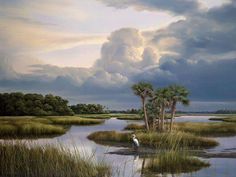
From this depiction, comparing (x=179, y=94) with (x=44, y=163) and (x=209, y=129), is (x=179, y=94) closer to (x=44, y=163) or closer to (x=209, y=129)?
(x=209, y=129)

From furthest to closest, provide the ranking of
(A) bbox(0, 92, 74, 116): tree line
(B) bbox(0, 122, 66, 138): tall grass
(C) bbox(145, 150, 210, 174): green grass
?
(A) bbox(0, 92, 74, 116): tree line, (B) bbox(0, 122, 66, 138): tall grass, (C) bbox(145, 150, 210, 174): green grass

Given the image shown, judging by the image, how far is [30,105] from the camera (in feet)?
284

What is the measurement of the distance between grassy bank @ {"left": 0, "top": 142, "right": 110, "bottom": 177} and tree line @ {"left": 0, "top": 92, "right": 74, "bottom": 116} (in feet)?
206

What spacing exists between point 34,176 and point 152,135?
23.3 metres

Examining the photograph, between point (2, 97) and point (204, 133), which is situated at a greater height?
point (2, 97)

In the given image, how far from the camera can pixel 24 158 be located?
19.9 m

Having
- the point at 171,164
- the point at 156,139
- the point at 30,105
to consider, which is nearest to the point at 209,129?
the point at 156,139

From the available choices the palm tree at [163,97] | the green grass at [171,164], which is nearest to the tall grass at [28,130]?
the palm tree at [163,97]

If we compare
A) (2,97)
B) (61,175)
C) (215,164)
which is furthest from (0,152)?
(2,97)

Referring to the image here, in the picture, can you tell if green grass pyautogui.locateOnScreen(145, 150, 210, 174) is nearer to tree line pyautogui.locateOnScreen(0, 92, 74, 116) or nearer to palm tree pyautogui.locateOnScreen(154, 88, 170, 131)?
palm tree pyautogui.locateOnScreen(154, 88, 170, 131)

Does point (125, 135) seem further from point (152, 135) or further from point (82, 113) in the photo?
point (82, 113)

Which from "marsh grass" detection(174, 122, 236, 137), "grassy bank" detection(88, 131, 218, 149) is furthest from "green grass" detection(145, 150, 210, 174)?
"marsh grass" detection(174, 122, 236, 137)

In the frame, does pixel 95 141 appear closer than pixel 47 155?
No

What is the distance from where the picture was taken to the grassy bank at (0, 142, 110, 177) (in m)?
19.2
